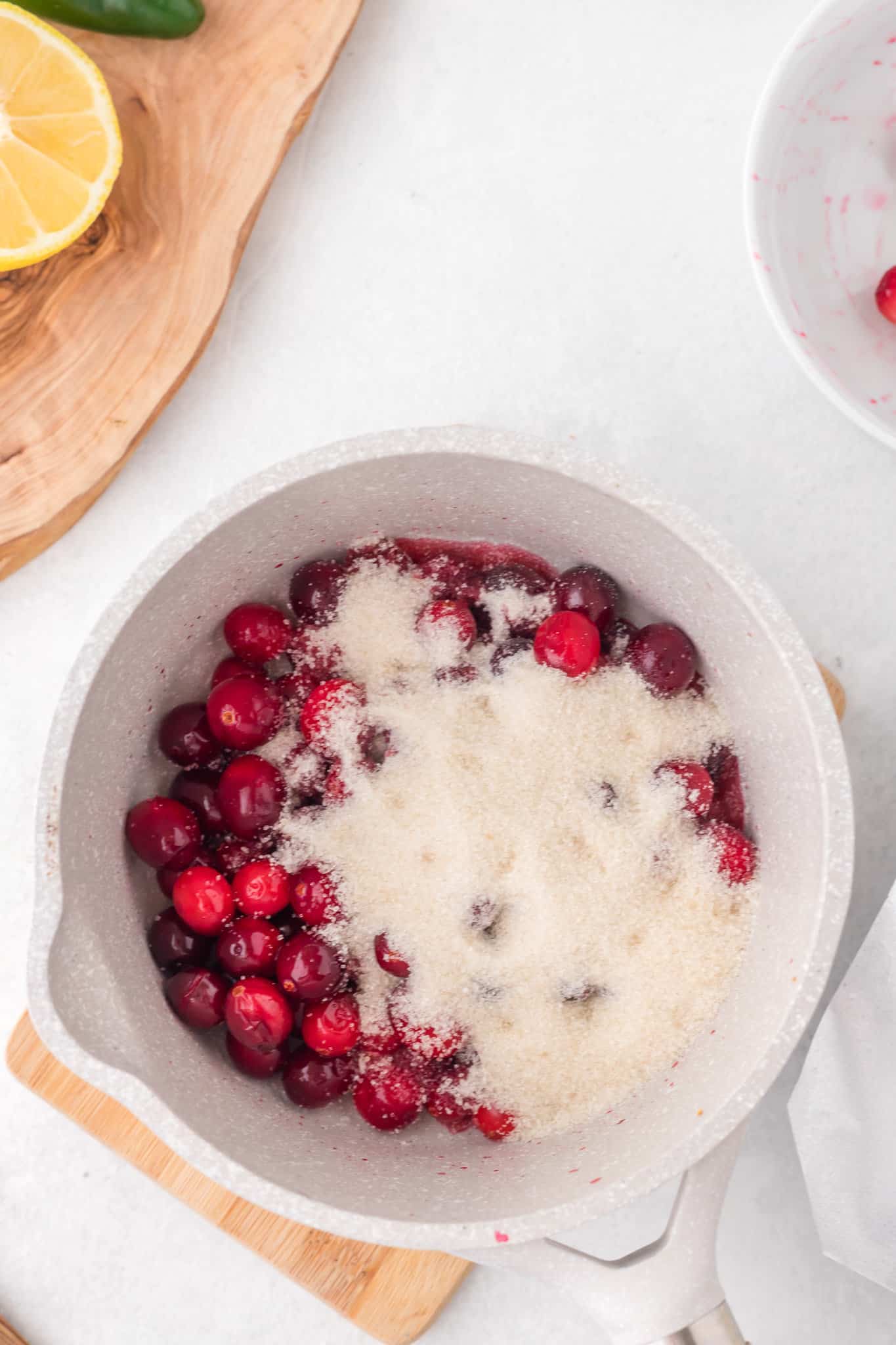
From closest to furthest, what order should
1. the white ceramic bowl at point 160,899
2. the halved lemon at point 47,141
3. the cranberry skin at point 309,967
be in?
the white ceramic bowl at point 160,899 < the cranberry skin at point 309,967 < the halved lemon at point 47,141

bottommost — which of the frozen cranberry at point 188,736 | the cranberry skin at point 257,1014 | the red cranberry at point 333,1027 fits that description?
the red cranberry at point 333,1027

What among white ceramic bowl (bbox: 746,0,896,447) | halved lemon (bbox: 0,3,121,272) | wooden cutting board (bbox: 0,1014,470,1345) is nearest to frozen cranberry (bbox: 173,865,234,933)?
wooden cutting board (bbox: 0,1014,470,1345)

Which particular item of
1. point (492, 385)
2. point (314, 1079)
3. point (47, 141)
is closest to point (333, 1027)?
point (314, 1079)

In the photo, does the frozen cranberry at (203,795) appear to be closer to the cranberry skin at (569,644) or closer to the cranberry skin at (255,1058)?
the cranberry skin at (255,1058)

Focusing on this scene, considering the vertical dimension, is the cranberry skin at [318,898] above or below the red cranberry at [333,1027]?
above

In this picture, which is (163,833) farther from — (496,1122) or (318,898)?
(496,1122)

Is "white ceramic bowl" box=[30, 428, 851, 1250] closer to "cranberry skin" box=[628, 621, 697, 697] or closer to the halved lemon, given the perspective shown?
"cranberry skin" box=[628, 621, 697, 697]

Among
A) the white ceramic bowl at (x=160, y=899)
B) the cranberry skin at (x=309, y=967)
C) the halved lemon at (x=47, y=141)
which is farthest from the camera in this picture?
the halved lemon at (x=47, y=141)

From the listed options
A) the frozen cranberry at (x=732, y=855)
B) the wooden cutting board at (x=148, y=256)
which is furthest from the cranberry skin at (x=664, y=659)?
the wooden cutting board at (x=148, y=256)
